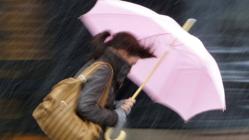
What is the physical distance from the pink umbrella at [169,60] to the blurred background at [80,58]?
1445mm

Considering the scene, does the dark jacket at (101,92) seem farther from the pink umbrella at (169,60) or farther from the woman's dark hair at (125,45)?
the pink umbrella at (169,60)

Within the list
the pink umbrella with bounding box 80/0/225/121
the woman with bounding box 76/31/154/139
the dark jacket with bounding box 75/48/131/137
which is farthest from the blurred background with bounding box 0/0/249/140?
the dark jacket with bounding box 75/48/131/137

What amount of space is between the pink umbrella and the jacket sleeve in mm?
437

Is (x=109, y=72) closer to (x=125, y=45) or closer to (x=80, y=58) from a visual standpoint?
(x=125, y=45)

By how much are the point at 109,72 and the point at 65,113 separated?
0.39 m

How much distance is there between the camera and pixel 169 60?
4738 millimetres

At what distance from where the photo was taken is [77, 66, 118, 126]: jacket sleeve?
4199mm

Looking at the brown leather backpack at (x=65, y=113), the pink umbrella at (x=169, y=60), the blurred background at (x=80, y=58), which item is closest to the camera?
the brown leather backpack at (x=65, y=113)

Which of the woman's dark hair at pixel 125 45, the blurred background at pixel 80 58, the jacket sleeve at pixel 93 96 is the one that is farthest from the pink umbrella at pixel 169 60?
the blurred background at pixel 80 58

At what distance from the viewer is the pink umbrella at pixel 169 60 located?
4465 millimetres

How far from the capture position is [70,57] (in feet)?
21.1

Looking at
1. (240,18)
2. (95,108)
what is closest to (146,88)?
(95,108)

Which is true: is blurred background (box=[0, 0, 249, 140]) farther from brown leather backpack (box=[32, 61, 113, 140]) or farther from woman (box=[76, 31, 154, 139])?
brown leather backpack (box=[32, 61, 113, 140])

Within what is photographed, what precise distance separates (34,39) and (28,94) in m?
0.54
